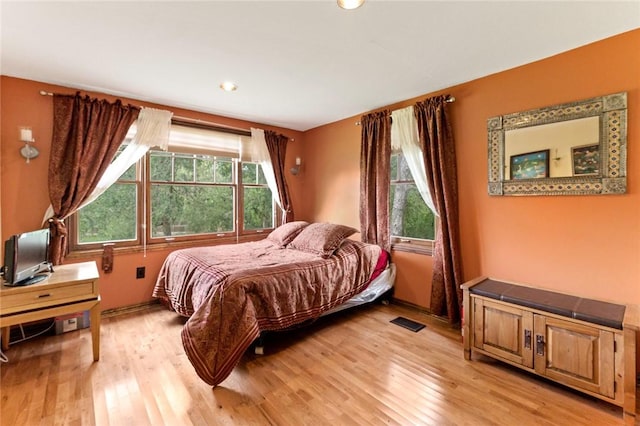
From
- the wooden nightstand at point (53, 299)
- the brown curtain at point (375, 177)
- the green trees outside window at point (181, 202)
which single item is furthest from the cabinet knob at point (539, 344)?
the green trees outside window at point (181, 202)

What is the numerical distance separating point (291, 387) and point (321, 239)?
153 centimetres

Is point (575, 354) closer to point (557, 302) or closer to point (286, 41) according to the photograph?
point (557, 302)

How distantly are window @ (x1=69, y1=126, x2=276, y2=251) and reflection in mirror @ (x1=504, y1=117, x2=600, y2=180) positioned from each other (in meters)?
3.15

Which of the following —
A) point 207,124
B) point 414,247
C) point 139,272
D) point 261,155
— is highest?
point 207,124

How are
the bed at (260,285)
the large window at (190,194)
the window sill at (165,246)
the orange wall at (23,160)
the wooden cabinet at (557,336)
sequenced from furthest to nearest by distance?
the large window at (190,194) < the window sill at (165,246) < the orange wall at (23,160) < the bed at (260,285) < the wooden cabinet at (557,336)

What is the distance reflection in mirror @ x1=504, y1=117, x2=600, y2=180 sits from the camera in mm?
2105

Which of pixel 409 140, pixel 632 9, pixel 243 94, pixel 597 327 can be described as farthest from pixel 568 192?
pixel 243 94

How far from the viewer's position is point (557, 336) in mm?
1845

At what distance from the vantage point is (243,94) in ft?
10.1

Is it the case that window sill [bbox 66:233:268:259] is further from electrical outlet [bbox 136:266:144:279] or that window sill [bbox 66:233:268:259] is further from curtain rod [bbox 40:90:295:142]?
curtain rod [bbox 40:90:295:142]

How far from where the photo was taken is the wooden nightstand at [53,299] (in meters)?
1.95

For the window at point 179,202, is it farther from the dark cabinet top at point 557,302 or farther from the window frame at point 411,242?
the dark cabinet top at point 557,302

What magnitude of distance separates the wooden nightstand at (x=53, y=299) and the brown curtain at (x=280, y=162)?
98.3 inches

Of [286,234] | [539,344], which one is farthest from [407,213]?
[539,344]
